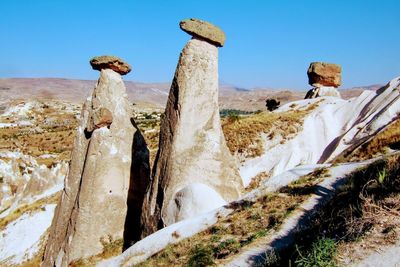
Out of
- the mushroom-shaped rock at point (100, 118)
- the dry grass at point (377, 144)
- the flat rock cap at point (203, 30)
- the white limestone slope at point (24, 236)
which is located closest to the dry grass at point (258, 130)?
the dry grass at point (377, 144)

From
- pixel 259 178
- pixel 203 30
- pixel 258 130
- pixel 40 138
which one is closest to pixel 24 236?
pixel 259 178

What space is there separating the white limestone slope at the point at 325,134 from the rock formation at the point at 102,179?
5.02 m

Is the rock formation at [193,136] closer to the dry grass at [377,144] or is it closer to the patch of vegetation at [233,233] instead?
the patch of vegetation at [233,233]

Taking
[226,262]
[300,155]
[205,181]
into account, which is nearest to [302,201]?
[226,262]

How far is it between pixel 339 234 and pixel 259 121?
12.0 m

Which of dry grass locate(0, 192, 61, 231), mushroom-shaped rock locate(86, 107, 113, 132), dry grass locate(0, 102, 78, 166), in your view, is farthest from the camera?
dry grass locate(0, 102, 78, 166)

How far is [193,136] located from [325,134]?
7382mm

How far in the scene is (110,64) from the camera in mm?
10711

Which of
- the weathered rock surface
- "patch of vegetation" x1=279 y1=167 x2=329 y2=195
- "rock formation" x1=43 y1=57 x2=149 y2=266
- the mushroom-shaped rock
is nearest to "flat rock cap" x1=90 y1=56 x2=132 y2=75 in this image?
"rock formation" x1=43 y1=57 x2=149 y2=266

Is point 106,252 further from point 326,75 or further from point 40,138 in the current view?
point 40,138

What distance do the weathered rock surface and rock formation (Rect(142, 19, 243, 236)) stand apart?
13951mm

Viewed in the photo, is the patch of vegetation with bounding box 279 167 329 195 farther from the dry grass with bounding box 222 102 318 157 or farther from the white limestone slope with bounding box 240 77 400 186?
the dry grass with bounding box 222 102 318 157

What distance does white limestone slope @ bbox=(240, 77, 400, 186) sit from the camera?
531 inches

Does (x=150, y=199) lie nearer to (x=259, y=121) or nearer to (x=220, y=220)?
(x=220, y=220)
